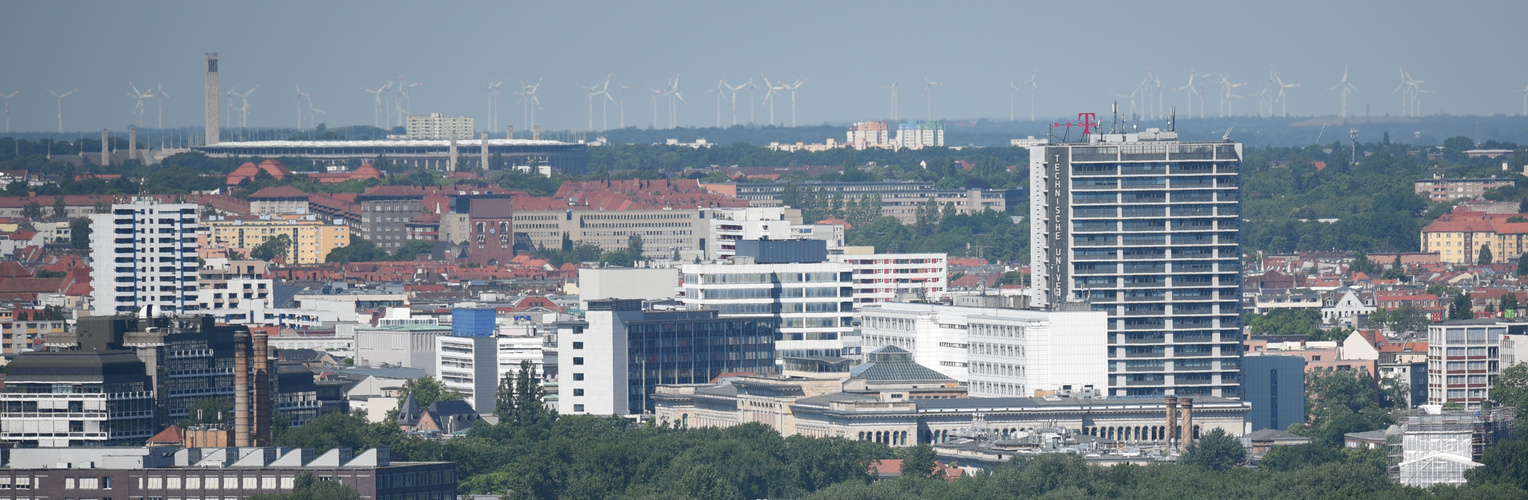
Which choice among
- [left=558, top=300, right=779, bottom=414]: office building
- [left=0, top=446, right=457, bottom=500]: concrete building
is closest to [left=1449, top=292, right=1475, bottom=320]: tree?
[left=558, top=300, right=779, bottom=414]: office building

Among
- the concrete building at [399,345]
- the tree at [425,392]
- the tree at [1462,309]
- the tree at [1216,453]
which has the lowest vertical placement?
the tree at [1216,453]

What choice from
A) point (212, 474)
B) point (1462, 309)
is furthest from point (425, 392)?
point (1462, 309)

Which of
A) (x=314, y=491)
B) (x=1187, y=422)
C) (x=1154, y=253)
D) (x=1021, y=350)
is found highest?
(x=1154, y=253)

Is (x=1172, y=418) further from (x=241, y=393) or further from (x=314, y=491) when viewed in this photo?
(x=314, y=491)

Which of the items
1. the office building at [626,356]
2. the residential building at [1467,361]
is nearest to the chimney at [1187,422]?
the residential building at [1467,361]

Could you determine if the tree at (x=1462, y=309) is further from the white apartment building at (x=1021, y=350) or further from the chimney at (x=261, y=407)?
the chimney at (x=261, y=407)

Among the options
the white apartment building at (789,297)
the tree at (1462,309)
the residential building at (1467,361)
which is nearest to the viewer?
the residential building at (1467,361)

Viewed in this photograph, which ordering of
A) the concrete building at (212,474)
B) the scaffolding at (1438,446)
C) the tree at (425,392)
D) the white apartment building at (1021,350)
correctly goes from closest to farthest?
the concrete building at (212,474)
the scaffolding at (1438,446)
the white apartment building at (1021,350)
the tree at (425,392)
